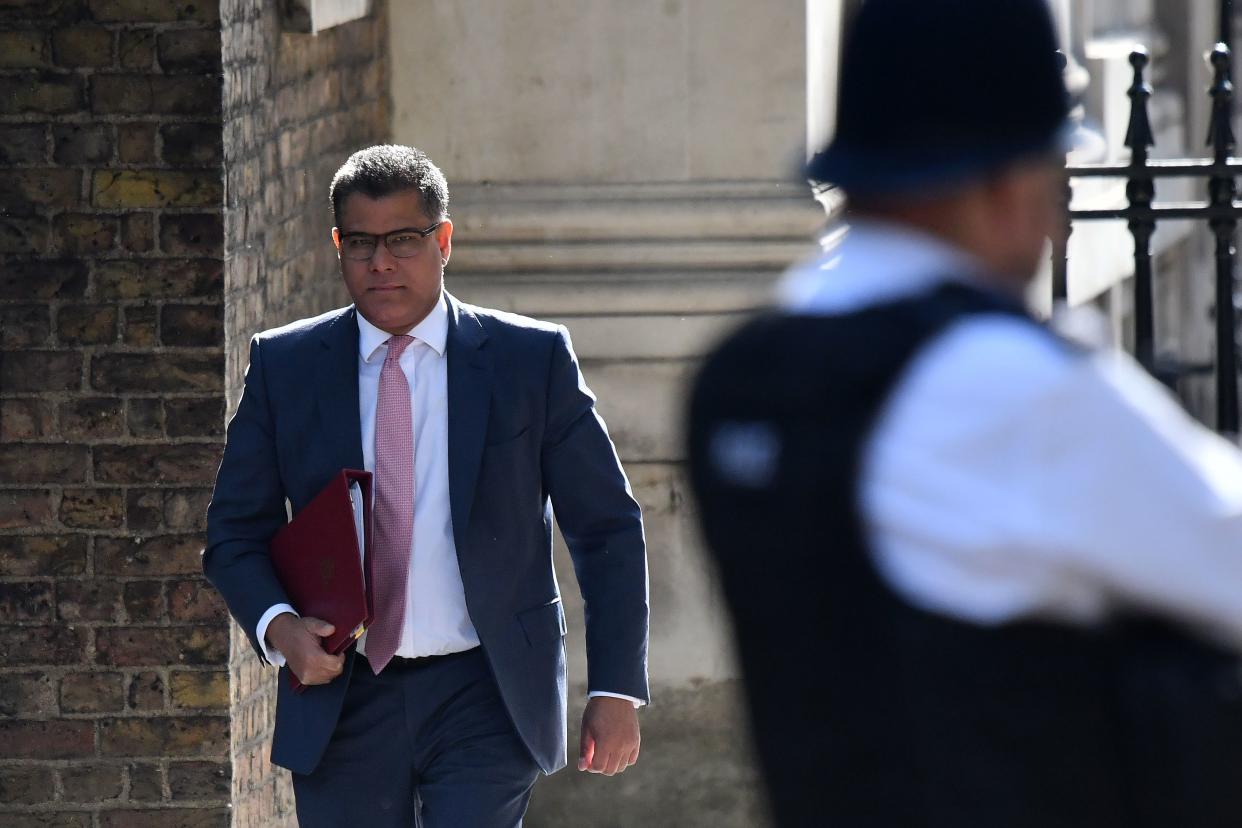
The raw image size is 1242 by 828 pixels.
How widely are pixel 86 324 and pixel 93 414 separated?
216 mm

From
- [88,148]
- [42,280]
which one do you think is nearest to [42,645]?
[42,280]

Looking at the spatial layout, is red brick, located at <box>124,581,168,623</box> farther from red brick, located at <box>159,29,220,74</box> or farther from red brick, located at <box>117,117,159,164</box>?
red brick, located at <box>159,29,220,74</box>

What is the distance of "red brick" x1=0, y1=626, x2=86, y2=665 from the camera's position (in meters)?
5.39

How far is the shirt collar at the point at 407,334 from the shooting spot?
418cm

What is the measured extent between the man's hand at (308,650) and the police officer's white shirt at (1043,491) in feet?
7.21

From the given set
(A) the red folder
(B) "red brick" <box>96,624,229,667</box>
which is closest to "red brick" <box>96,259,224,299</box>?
(B) "red brick" <box>96,624,229,667</box>

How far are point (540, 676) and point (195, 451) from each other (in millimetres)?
1587

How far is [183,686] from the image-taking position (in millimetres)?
5410

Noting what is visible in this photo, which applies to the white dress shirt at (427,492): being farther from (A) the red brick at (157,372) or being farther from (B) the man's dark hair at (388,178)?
(A) the red brick at (157,372)

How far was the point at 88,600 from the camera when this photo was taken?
5.39m

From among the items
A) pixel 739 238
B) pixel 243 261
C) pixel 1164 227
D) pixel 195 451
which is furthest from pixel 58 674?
pixel 1164 227

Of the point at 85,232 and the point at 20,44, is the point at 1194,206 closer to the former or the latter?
the point at 85,232

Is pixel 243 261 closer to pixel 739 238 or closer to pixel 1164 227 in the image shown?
pixel 739 238

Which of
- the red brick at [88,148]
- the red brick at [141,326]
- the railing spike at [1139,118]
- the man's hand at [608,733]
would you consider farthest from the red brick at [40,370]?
the railing spike at [1139,118]
